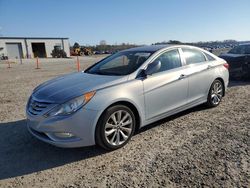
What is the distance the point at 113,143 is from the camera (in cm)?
400

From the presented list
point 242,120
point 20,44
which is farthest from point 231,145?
point 20,44

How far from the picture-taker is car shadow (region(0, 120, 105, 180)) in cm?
Answer: 360

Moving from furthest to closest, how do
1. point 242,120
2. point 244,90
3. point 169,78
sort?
1. point 244,90
2. point 242,120
3. point 169,78

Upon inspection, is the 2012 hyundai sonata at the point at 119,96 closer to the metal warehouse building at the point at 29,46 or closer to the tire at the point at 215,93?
the tire at the point at 215,93

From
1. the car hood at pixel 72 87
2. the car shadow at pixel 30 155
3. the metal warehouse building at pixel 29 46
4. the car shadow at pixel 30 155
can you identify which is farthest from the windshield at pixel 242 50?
the metal warehouse building at pixel 29 46

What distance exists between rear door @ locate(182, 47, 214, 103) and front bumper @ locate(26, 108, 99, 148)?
95.1 inches

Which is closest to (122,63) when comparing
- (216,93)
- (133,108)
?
(133,108)

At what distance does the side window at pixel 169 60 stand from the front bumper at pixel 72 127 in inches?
70.4

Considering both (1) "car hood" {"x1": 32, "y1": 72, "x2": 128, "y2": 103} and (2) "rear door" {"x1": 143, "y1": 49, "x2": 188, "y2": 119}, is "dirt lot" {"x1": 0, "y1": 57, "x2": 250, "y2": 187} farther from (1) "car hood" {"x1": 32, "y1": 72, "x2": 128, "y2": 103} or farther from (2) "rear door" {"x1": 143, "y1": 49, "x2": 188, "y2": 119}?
(1) "car hood" {"x1": 32, "y1": 72, "x2": 128, "y2": 103}

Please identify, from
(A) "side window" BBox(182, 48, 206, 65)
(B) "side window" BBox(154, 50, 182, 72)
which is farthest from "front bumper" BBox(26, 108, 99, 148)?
(A) "side window" BBox(182, 48, 206, 65)

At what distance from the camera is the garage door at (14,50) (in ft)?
155

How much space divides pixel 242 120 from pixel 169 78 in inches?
70.3

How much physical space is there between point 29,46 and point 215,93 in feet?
162

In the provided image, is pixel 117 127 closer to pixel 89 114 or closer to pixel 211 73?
pixel 89 114
